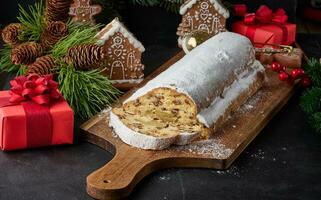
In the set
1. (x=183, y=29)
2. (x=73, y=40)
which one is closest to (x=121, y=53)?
(x=73, y=40)

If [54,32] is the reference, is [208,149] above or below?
below

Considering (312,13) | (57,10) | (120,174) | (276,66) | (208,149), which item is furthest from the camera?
(312,13)

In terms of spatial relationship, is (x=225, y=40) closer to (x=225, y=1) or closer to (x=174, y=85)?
(x=174, y=85)

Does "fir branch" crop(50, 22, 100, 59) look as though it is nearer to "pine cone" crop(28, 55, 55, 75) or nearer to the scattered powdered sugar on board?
"pine cone" crop(28, 55, 55, 75)

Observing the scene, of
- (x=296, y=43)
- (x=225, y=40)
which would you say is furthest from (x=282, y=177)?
(x=296, y=43)

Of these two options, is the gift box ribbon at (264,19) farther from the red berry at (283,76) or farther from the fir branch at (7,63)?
the fir branch at (7,63)

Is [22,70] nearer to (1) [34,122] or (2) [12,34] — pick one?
(2) [12,34]
